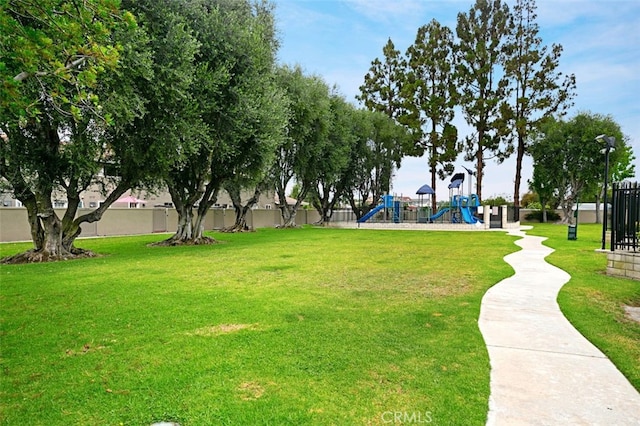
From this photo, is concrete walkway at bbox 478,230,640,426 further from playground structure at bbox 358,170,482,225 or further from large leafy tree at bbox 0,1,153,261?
playground structure at bbox 358,170,482,225

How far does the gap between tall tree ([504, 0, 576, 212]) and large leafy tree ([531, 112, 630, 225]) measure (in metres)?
1.77

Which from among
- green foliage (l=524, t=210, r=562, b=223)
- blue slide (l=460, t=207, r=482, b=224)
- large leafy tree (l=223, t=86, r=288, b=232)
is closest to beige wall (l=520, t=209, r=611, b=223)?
green foliage (l=524, t=210, r=562, b=223)

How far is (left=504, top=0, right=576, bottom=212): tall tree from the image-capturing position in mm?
37188

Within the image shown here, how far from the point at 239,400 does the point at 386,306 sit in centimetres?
332

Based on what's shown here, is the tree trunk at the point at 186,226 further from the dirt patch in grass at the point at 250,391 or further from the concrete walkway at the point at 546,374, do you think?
the dirt patch in grass at the point at 250,391

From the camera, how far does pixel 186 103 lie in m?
12.5

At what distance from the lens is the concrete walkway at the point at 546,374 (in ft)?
9.43

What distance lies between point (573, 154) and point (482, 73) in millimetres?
10633

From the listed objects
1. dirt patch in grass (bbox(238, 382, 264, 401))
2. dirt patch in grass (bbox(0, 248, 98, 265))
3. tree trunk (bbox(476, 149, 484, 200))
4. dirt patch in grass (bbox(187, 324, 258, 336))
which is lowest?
dirt patch in grass (bbox(0, 248, 98, 265))

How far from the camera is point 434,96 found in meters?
37.8

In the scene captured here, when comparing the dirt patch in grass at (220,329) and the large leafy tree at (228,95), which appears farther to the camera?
the large leafy tree at (228,95)

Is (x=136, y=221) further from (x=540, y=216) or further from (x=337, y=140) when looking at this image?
(x=540, y=216)

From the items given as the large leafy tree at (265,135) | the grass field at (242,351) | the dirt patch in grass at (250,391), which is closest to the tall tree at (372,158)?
the large leafy tree at (265,135)

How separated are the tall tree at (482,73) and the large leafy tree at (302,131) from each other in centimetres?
1708
